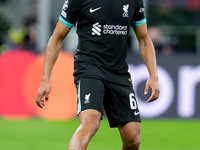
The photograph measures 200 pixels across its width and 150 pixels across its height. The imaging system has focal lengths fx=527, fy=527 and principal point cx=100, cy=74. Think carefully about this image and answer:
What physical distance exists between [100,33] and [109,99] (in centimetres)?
68

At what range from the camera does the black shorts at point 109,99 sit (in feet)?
16.8

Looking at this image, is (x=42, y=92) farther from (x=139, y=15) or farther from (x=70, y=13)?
(x=139, y=15)

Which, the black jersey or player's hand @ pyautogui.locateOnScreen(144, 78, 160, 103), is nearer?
the black jersey

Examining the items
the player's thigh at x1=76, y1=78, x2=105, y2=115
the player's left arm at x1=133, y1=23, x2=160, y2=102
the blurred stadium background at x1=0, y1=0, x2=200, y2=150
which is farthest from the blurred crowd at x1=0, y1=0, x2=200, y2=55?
the player's thigh at x1=76, y1=78, x2=105, y2=115

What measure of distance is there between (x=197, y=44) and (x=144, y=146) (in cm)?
731

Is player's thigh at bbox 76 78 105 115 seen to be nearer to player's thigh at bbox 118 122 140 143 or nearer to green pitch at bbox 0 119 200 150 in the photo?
player's thigh at bbox 118 122 140 143

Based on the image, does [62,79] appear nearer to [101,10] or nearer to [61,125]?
[61,125]

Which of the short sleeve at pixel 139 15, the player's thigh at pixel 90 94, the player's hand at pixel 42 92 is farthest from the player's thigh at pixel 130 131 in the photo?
the short sleeve at pixel 139 15

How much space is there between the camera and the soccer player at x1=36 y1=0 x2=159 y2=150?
17.2 ft

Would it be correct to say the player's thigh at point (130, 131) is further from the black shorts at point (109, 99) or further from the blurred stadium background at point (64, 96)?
the blurred stadium background at point (64, 96)

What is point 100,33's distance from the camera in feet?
17.5

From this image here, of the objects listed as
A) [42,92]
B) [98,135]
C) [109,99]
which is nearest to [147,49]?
[109,99]

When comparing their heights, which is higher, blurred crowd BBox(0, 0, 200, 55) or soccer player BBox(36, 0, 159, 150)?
soccer player BBox(36, 0, 159, 150)

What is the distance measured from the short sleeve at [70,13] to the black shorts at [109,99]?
0.60 metres
